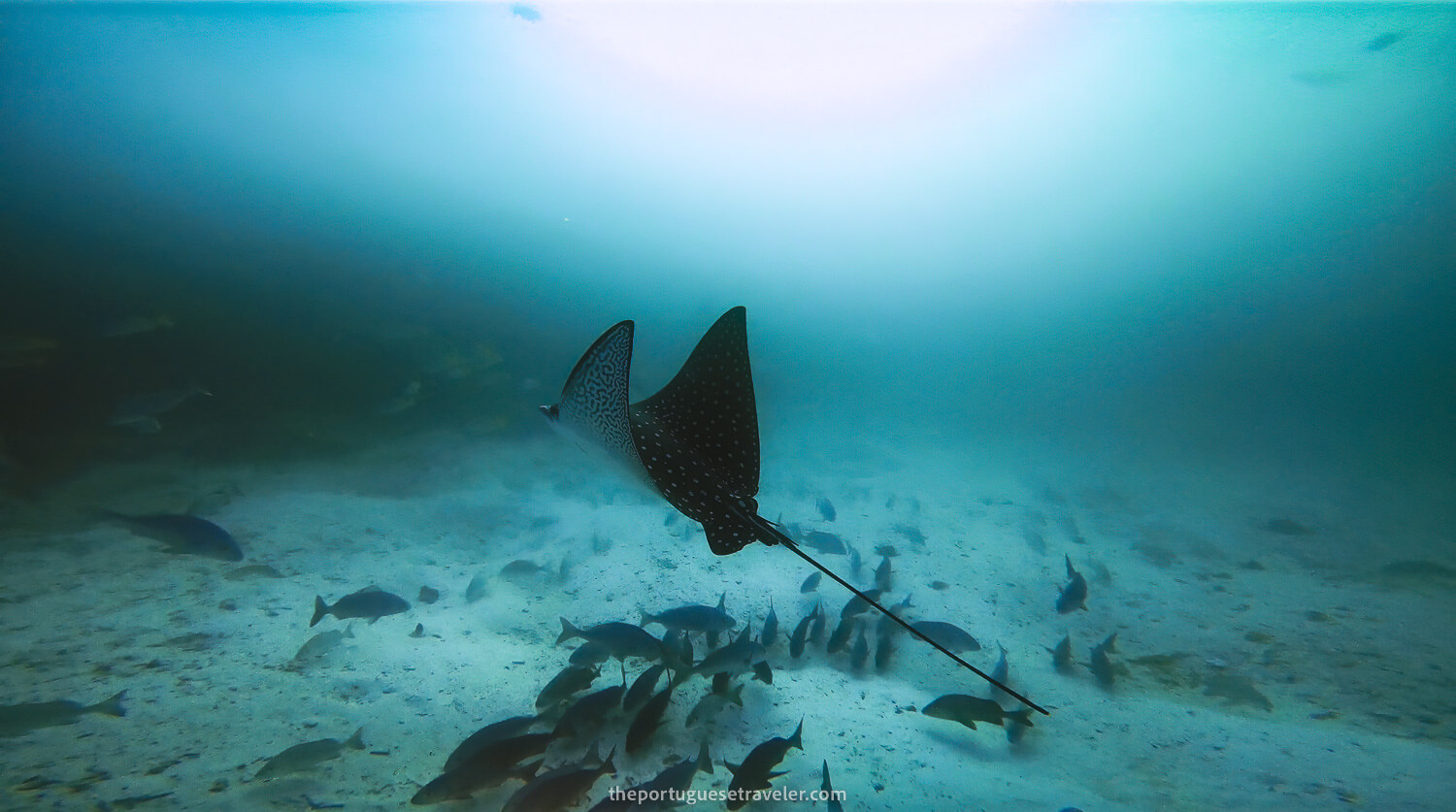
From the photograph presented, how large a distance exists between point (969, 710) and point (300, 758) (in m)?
A: 3.92

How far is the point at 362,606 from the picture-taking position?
3.66m

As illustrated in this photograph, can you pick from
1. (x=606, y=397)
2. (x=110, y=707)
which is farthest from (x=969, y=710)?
(x=110, y=707)

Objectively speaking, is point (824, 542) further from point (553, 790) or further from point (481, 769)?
point (481, 769)

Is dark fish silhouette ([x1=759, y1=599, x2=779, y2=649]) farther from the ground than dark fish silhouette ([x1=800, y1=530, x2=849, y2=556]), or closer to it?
closer to it

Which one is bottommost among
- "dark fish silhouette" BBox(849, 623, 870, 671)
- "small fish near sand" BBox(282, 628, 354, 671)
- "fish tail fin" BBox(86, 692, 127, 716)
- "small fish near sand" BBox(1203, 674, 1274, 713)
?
"small fish near sand" BBox(282, 628, 354, 671)

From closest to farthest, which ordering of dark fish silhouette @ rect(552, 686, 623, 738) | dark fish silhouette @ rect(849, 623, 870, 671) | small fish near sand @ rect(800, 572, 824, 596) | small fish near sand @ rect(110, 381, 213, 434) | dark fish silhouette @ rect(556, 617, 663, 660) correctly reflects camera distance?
dark fish silhouette @ rect(552, 686, 623, 738), dark fish silhouette @ rect(556, 617, 663, 660), dark fish silhouette @ rect(849, 623, 870, 671), small fish near sand @ rect(800, 572, 824, 596), small fish near sand @ rect(110, 381, 213, 434)

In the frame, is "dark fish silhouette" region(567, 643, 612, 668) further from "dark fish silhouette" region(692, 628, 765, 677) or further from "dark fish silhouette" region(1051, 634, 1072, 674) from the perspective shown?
"dark fish silhouette" region(1051, 634, 1072, 674)

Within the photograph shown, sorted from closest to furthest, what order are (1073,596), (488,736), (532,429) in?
(488,736) < (1073,596) < (532,429)

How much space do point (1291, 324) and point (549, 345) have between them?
175 ft

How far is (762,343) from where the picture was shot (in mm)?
45125


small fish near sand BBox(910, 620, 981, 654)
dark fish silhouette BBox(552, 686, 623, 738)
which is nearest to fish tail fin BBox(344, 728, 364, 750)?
dark fish silhouette BBox(552, 686, 623, 738)

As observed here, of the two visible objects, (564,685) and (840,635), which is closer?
(564,685)

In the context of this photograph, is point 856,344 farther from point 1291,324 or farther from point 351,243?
point 351,243

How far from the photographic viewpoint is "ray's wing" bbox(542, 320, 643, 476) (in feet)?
8.30
